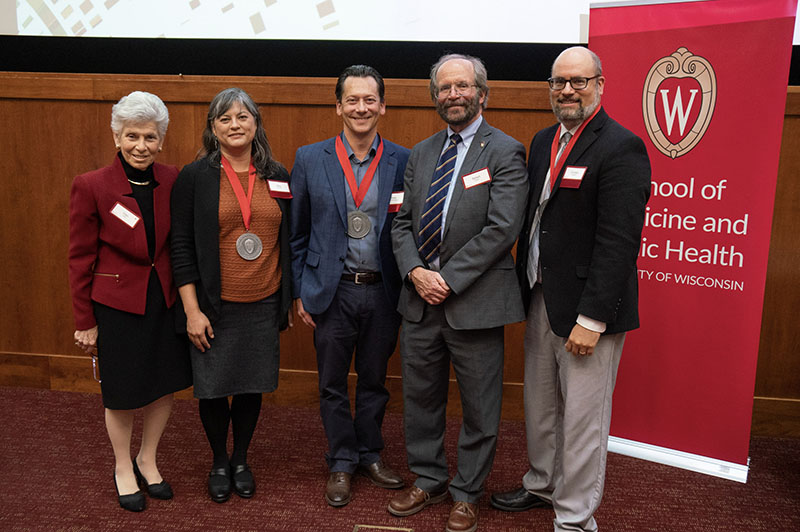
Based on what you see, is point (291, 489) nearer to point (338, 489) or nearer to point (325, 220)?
point (338, 489)

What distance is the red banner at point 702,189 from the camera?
8.05 feet

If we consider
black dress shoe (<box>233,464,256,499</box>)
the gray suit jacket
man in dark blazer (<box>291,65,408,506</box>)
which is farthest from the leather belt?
black dress shoe (<box>233,464,256,499</box>)

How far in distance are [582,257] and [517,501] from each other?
1.09 m

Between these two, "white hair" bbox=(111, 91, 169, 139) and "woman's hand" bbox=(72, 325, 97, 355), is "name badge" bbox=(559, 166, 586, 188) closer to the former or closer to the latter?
"white hair" bbox=(111, 91, 169, 139)

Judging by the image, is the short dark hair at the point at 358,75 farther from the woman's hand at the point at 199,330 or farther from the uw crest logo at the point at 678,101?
the uw crest logo at the point at 678,101

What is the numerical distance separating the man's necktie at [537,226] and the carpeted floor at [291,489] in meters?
1.01

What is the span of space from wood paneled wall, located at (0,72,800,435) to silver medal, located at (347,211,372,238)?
1034 mm

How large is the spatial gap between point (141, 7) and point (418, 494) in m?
2.95

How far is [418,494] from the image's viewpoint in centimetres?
247

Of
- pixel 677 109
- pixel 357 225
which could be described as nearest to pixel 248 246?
pixel 357 225

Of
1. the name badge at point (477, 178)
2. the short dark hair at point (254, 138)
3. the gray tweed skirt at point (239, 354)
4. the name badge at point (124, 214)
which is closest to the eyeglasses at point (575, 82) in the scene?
the name badge at point (477, 178)

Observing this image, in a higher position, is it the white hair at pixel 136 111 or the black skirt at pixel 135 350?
the white hair at pixel 136 111

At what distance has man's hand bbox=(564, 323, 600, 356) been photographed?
6.74ft

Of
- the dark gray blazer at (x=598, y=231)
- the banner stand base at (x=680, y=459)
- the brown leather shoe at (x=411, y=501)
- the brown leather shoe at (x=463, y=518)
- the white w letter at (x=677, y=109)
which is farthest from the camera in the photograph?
the banner stand base at (x=680, y=459)
